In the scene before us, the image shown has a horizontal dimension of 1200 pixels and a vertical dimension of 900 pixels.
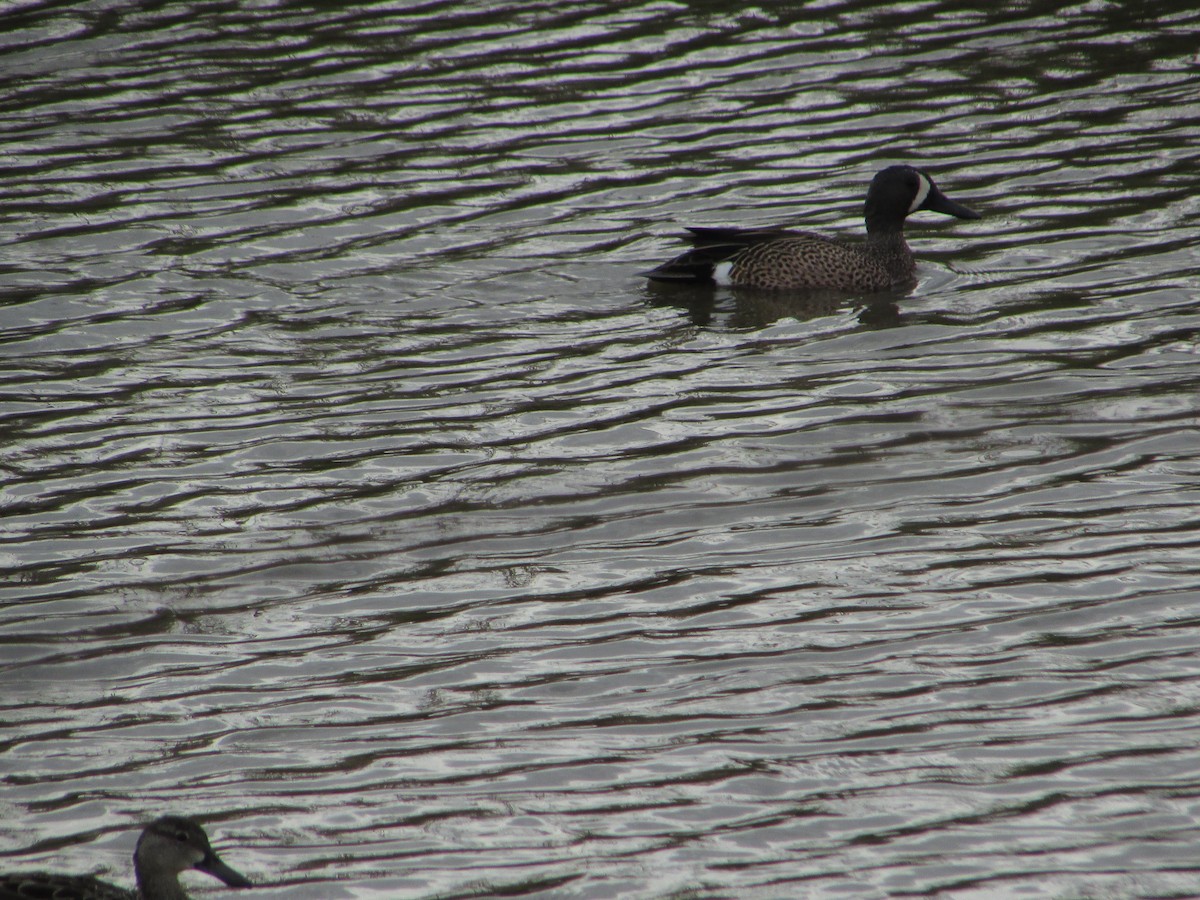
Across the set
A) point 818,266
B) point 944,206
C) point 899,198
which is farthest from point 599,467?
point 944,206

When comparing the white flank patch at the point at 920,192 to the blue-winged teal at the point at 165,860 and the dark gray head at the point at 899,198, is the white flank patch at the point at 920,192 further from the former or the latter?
the blue-winged teal at the point at 165,860

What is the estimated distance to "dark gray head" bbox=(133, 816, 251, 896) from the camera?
162 inches

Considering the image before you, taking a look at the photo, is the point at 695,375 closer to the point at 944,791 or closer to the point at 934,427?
the point at 934,427

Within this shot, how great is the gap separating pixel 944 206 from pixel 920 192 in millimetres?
199

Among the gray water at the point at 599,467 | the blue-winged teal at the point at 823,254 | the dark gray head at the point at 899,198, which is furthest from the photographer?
the dark gray head at the point at 899,198

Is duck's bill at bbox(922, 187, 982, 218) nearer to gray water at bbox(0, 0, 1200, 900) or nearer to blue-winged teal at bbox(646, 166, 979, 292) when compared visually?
blue-winged teal at bbox(646, 166, 979, 292)

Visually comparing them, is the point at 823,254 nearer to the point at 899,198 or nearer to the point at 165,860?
the point at 899,198

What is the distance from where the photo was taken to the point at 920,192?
33.1 ft

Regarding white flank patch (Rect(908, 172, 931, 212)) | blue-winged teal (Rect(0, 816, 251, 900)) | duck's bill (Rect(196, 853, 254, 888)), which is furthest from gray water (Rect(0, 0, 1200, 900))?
white flank patch (Rect(908, 172, 931, 212))

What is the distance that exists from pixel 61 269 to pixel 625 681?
587 centimetres

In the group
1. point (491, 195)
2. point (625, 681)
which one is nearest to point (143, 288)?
point (491, 195)

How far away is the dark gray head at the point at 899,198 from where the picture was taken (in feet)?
32.9

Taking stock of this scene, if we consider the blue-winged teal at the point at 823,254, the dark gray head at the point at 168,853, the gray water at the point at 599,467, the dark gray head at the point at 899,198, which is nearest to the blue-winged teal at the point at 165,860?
the dark gray head at the point at 168,853

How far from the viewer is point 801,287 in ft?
32.6
